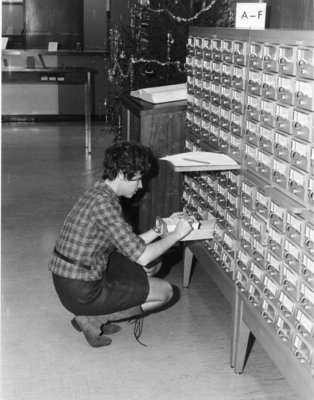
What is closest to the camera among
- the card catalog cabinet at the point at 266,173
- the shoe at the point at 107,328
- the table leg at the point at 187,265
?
the card catalog cabinet at the point at 266,173

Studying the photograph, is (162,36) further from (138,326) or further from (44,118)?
(44,118)

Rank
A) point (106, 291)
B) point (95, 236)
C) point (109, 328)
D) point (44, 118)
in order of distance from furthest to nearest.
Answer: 1. point (44, 118)
2. point (109, 328)
3. point (106, 291)
4. point (95, 236)

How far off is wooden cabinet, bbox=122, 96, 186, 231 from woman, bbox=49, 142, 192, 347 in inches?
35.0

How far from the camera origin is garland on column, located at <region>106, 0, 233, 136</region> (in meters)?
5.43

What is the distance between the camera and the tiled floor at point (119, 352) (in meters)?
2.94

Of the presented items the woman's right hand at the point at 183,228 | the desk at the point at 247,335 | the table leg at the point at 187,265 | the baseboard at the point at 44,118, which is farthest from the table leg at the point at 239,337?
the baseboard at the point at 44,118

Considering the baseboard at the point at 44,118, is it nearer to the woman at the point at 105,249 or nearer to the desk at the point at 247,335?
the desk at the point at 247,335

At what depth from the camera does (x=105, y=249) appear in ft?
10.6

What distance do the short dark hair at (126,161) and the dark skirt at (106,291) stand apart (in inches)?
18.4

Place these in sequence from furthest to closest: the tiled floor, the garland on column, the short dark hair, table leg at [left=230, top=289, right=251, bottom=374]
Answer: the garland on column → the short dark hair → table leg at [left=230, top=289, right=251, bottom=374] → the tiled floor

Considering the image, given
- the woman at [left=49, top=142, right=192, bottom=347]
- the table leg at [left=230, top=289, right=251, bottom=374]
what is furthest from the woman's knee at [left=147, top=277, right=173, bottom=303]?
the table leg at [left=230, top=289, right=251, bottom=374]

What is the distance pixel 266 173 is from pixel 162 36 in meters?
3.03

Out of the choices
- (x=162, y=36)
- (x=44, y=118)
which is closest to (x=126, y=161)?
(x=162, y=36)

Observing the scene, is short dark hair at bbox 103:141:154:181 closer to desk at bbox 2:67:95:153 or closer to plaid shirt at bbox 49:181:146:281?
plaid shirt at bbox 49:181:146:281
